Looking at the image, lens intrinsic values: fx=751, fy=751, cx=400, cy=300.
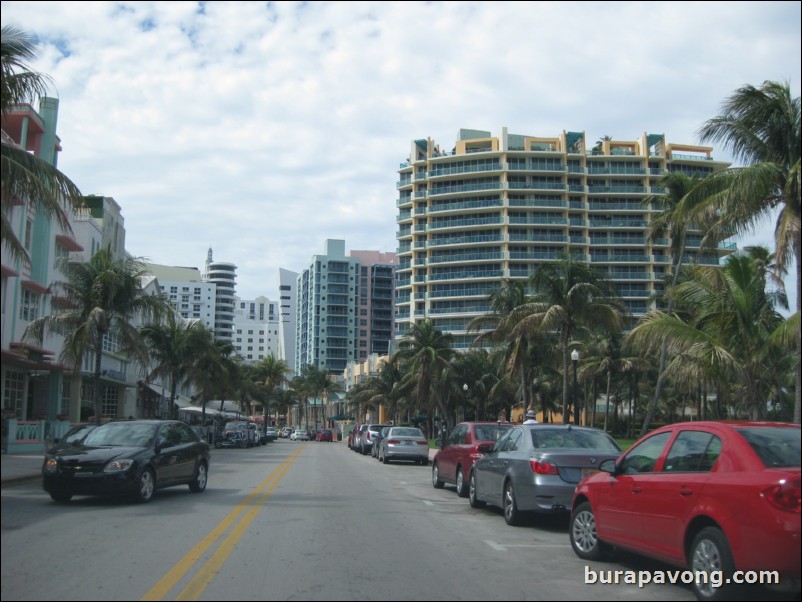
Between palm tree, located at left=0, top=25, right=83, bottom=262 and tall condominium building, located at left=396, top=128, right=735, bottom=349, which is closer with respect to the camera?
palm tree, located at left=0, top=25, right=83, bottom=262

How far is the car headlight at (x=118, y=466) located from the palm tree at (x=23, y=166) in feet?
12.8

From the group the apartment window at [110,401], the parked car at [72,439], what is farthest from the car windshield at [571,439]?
the apartment window at [110,401]

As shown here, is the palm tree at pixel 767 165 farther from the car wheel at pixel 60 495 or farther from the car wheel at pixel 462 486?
the car wheel at pixel 60 495

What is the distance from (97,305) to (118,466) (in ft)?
56.5

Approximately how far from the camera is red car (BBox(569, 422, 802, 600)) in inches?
237

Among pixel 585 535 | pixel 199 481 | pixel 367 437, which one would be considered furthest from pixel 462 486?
pixel 367 437

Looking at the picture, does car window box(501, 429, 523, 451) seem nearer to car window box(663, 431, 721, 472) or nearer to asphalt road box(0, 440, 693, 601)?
asphalt road box(0, 440, 693, 601)

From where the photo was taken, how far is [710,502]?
21.8 feet

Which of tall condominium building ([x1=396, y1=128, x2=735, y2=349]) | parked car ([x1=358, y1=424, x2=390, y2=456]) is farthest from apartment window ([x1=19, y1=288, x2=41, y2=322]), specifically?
tall condominium building ([x1=396, y1=128, x2=735, y2=349])

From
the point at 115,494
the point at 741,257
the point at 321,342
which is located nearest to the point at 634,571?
the point at 115,494

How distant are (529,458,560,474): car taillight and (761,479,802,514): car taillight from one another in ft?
16.5

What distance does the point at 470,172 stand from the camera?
9281 centimetres

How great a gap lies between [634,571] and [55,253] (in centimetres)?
3415

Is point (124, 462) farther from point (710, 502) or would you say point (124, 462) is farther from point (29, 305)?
point (29, 305)
